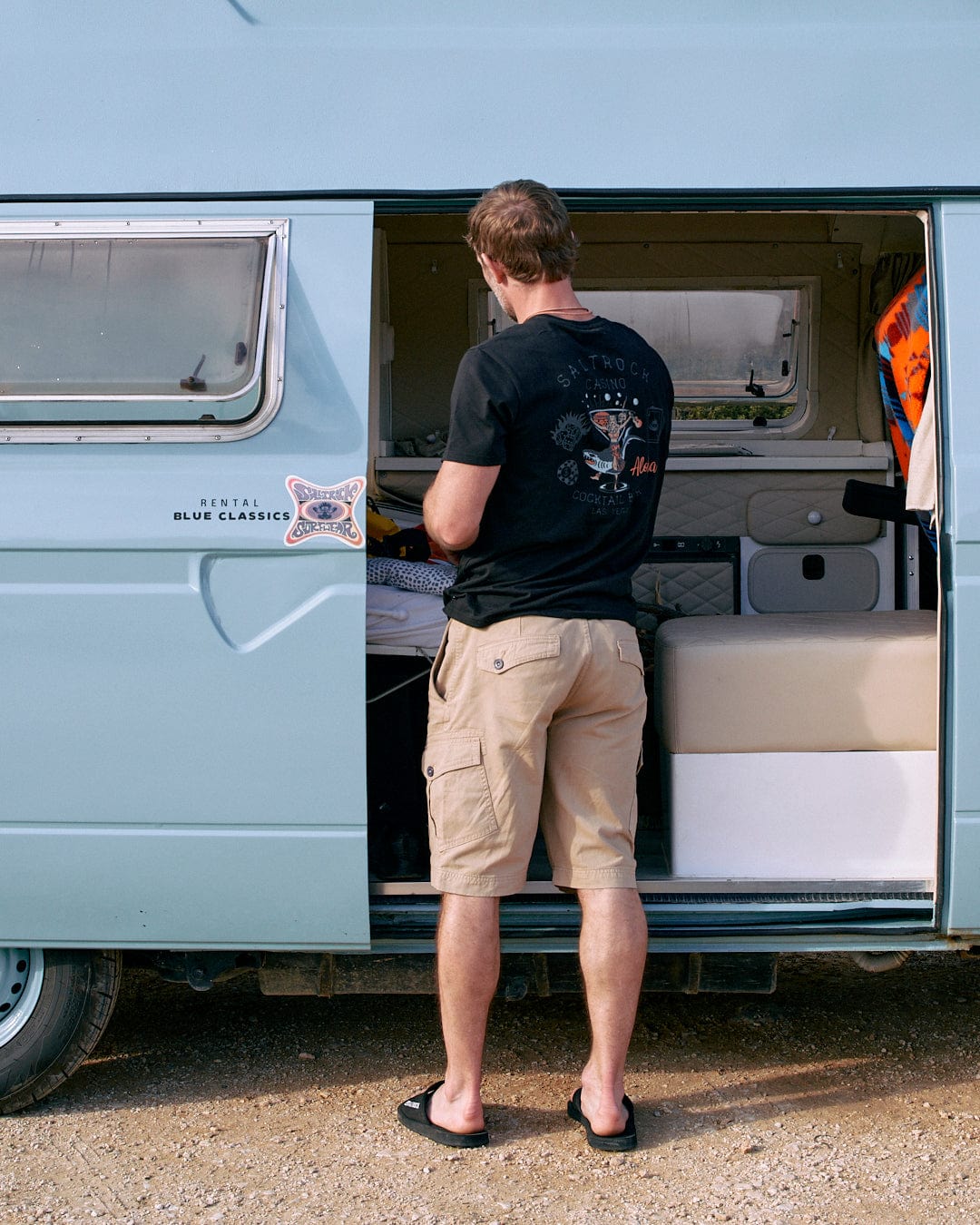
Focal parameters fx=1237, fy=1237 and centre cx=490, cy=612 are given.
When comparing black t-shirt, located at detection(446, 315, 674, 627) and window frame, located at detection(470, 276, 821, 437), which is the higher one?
window frame, located at detection(470, 276, 821, 437)

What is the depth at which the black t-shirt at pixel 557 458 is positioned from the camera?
9.00 ft

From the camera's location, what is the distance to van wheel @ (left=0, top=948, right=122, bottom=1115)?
3.18 metres

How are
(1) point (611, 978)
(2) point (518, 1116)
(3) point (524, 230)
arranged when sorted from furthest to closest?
(2) point (518, 1116) → (1) point (611, 978) → (3) point (524, 230)

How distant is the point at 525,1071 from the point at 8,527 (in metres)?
1.99

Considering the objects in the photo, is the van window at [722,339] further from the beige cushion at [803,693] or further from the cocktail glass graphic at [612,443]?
the cocktail glass graphic at [612,443]

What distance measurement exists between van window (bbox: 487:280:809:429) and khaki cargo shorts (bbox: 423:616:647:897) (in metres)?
2.55

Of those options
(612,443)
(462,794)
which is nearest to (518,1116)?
(462,794)

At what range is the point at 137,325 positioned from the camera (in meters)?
2.99

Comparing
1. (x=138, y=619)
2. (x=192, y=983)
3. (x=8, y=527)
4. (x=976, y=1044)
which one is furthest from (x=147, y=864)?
(x=976, y=1044)

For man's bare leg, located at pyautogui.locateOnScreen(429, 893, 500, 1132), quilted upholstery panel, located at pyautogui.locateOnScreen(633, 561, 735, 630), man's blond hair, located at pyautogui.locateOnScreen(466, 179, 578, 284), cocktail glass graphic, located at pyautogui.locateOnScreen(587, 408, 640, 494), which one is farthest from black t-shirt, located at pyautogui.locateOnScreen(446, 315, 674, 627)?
quilted upholstery panel, located at pyautogui.locateOnScreen(633, 561, 735, 630)

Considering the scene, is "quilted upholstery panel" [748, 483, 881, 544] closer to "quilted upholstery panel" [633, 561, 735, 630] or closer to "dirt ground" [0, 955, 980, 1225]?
"quilted upholstery panel" [633, 561, 735, 630]

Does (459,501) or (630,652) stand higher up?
(459,501)

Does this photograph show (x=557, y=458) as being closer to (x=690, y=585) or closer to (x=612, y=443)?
(x=612, y=443)

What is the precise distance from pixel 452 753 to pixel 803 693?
3.24 ft
